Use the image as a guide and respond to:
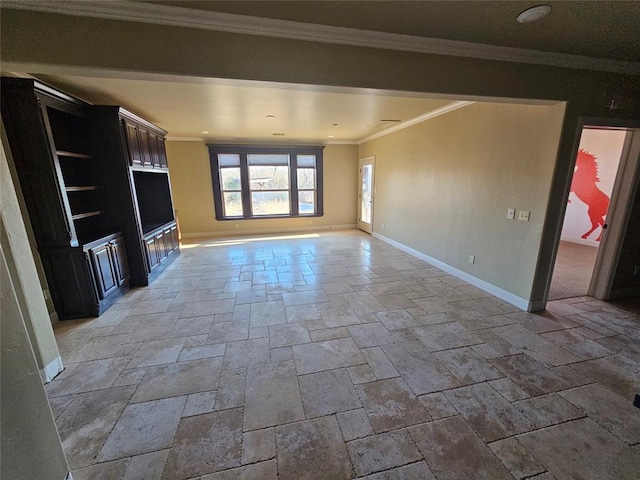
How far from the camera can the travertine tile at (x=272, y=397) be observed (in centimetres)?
170

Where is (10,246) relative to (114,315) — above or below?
above

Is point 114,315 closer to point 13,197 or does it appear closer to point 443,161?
point 13,197

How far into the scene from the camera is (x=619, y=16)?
68.9 inches

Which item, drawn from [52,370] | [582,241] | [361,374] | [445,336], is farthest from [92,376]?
[582,241]

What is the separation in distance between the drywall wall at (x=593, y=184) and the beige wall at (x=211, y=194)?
4.97 m

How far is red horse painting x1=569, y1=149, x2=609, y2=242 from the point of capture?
17.8 feet

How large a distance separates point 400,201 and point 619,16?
389cm

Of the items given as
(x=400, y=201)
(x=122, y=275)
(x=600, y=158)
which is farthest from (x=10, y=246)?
(x=600, y=158)

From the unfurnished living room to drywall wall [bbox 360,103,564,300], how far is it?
29mm

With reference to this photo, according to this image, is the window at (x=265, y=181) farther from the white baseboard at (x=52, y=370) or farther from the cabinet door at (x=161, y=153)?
the white baseboard at (x=52, y=370)

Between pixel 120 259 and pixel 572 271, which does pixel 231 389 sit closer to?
pixel 120 259

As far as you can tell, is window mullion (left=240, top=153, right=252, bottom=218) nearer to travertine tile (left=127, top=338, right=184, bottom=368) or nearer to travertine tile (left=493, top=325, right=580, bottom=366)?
travertine tile (left=127, top=338, right=184, bottom=368)

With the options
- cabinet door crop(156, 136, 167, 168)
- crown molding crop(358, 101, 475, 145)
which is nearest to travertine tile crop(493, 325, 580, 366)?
crown molding crop(358, 101, 475, 145)

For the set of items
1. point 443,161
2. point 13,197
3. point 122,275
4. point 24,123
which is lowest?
point 122,275
